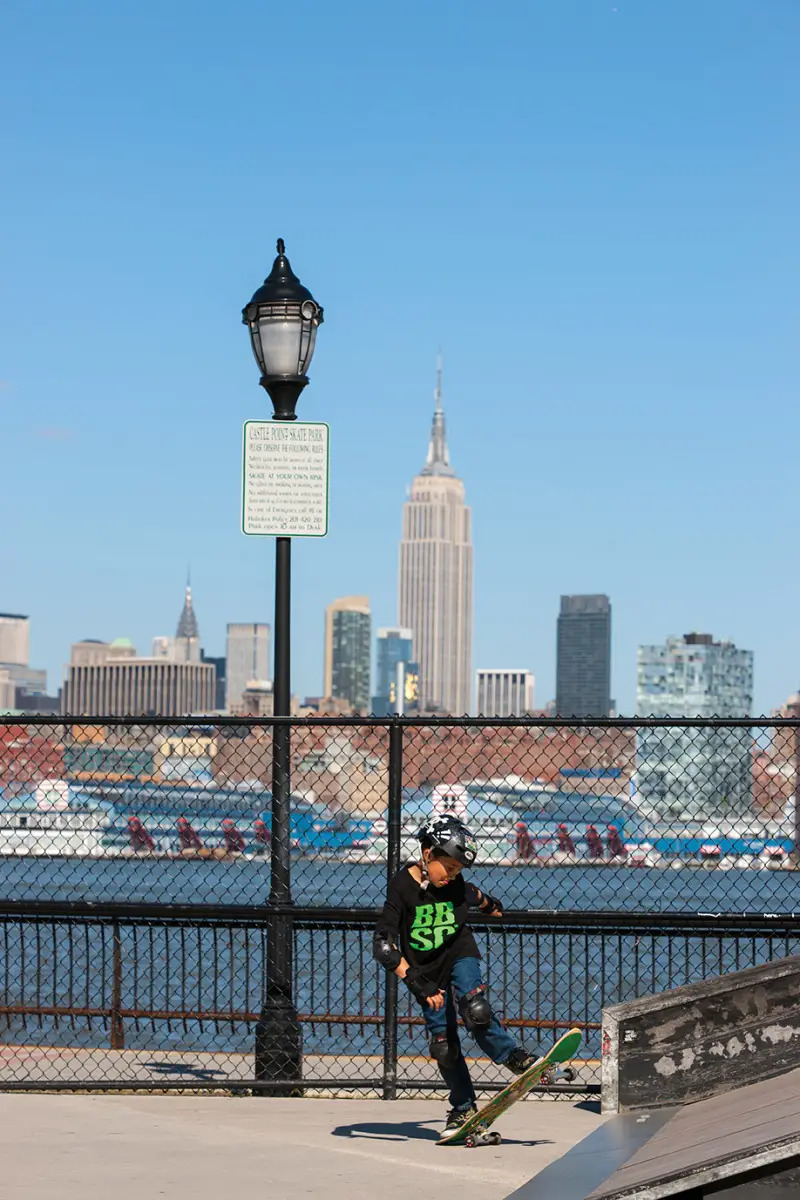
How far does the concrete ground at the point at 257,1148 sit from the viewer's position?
739cm

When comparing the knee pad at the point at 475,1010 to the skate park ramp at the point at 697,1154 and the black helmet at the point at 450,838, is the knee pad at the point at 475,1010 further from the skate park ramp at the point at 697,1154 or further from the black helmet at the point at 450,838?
the skate park ramp at the point at 697,1154

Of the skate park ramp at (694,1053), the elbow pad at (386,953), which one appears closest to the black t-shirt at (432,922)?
the elbow pad at (386,953)

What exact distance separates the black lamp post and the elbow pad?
1.63 metres

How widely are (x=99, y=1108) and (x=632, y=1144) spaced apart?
3.61 m

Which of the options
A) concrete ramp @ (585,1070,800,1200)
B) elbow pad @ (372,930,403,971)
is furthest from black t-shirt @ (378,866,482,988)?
concrete ramp @ (585,1070,800,1200)

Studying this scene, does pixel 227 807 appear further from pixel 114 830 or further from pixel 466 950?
pixel 466 950

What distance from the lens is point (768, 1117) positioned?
18.5 ft

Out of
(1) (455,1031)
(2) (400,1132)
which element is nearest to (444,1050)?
(1) (455,1031)

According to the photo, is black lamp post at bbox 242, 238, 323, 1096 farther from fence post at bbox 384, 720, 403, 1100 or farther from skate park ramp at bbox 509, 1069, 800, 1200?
skate park ramp at bbox 509, 1069, 800, 1200

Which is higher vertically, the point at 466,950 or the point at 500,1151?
the point at 466,950

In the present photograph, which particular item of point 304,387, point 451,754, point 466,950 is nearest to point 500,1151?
point 466,950

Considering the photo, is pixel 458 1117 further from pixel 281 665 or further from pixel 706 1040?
pixel 281 665

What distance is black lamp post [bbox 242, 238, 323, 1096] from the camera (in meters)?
9.57

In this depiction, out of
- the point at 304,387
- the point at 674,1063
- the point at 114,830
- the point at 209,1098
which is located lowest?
the point at 209,1098
